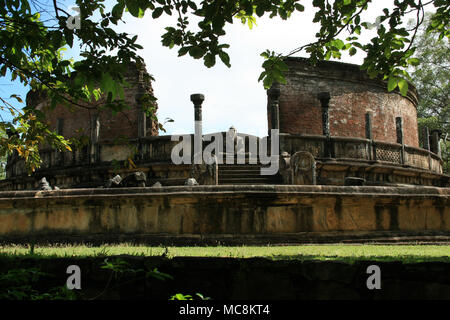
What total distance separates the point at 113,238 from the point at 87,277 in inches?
117

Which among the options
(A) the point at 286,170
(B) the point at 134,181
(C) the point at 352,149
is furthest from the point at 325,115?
(B) the point at 134,181

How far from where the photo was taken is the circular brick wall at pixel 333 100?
2094 cm

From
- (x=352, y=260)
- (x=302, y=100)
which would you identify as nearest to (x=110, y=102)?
(x=352, y=260)

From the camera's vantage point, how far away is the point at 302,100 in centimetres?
2100

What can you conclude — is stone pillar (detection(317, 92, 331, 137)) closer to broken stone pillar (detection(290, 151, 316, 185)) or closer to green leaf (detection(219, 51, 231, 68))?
broken stone pillar (detection(290, 151, 316, 185))

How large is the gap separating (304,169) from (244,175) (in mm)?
1826

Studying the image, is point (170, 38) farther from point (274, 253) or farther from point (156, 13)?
point (274, 253)

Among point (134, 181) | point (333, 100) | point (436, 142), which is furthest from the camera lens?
point (333, 100)

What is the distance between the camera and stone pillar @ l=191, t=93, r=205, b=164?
10.9 metres

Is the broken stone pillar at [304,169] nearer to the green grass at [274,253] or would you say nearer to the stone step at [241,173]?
the stone step at [241,173]

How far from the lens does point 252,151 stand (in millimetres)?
13023

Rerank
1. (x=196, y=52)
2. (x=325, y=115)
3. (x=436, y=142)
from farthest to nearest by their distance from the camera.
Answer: (x=436, y=142) < (x=325, y=115) < (x=196, y=52)

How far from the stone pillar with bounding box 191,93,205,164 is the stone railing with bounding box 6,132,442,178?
282 mm

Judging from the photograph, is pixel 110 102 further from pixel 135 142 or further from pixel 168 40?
pixel 135 142
